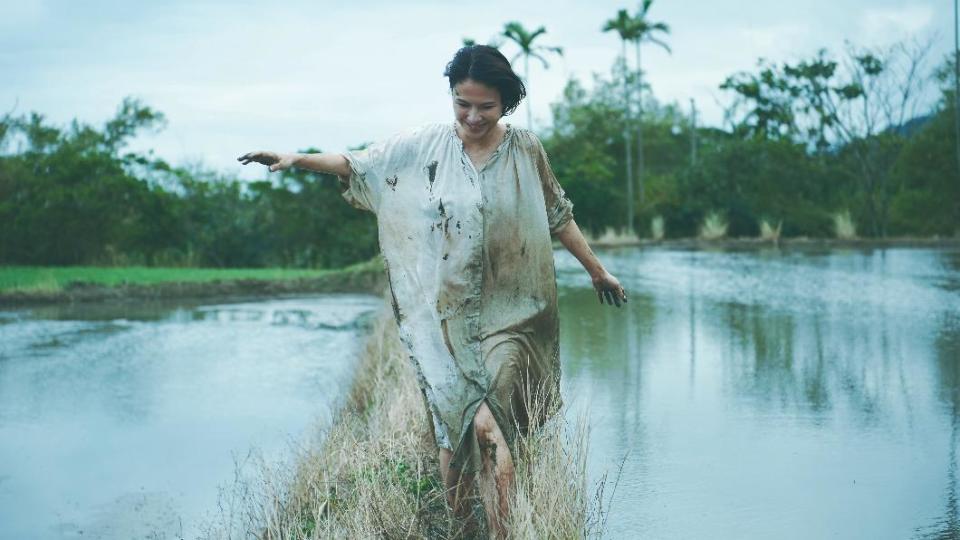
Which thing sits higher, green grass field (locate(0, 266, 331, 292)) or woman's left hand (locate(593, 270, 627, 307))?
woman's left hand (locate(593, 270, 627, 307))

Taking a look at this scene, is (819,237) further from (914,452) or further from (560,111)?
(914,452)

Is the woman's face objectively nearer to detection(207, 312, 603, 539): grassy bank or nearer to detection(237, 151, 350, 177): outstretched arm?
detection(237, 151, 350, 177): outstretched arm

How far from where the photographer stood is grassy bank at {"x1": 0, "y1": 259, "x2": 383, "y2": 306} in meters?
22.7

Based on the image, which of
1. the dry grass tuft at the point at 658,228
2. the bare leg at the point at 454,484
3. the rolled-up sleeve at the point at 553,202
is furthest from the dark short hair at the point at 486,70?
the dry grass tuft at the point at 658,228

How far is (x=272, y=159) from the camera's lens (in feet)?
16.8

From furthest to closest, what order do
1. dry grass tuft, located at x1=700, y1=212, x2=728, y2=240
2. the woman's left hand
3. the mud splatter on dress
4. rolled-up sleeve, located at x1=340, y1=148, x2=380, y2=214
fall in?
dry grass tuft, located at x1=700, y1=212, x2=728, y2=240, the woman's left hand, rolled-up sleeve, located at x1=340, y1=148, x2=380, y2=214, the mud splatter on dress

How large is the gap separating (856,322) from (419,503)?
1099 cm

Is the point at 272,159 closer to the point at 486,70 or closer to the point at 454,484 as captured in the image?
the point at 486,70

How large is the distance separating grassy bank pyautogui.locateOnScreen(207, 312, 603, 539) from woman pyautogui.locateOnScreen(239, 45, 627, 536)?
171mm

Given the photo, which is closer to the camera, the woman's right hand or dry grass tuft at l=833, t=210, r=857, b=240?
the woman's right hand

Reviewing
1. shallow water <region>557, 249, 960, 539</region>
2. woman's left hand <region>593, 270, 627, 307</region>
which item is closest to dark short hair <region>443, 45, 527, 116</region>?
woman's left hand <region>593, 270, 627, 307</region>

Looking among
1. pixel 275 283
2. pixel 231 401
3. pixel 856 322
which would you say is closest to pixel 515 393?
pixel 231 401

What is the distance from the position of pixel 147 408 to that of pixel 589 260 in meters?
6.39

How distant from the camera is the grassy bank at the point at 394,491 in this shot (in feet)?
16.8
